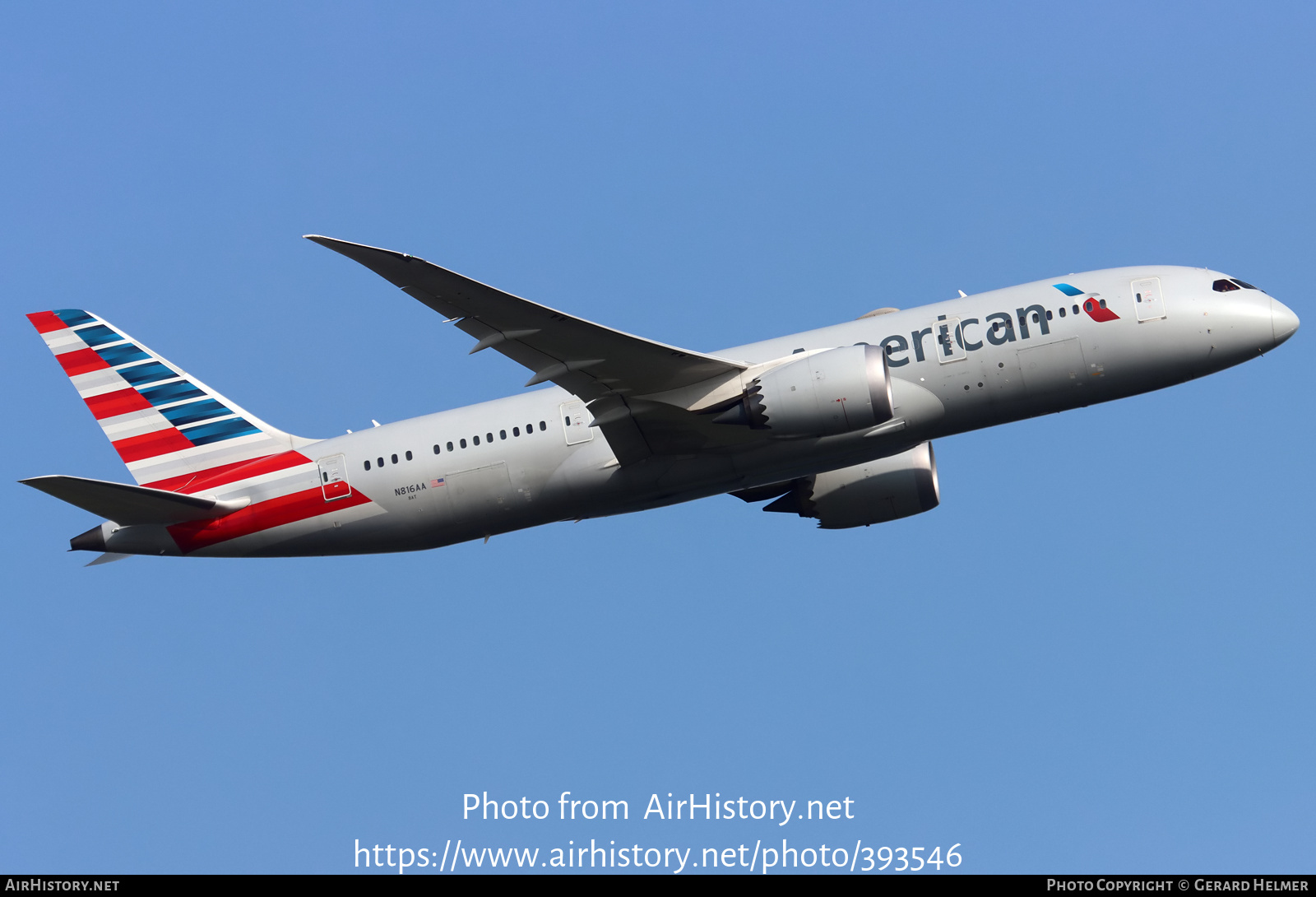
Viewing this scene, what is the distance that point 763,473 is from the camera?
30.1 meters

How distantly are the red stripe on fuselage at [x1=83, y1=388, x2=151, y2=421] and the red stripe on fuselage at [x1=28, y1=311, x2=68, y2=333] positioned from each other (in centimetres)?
236

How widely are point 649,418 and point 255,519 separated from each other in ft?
33.2

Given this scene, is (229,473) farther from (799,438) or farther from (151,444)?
(799,438)

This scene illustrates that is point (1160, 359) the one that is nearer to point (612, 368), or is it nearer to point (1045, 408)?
point (1045, 408)

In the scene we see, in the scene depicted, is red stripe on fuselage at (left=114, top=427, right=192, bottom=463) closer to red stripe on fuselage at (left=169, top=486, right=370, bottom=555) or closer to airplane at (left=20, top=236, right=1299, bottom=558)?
airplane at (left=20, top=236, right=1299, bottom=558)

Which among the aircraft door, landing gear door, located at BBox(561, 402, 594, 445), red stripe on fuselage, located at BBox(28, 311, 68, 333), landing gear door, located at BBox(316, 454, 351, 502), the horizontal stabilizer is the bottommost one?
the horizontal stabilizer

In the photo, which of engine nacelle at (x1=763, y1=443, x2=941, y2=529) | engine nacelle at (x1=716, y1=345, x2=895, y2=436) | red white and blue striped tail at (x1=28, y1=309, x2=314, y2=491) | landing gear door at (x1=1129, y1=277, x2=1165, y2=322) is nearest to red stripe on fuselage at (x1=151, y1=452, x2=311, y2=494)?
red white and blue striped tail at (x1=28, y1=309, x2=314, y2=491)

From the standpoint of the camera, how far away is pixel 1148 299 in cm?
2983

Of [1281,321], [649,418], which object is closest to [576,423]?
[649,418]

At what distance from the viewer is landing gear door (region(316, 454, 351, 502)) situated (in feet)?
104

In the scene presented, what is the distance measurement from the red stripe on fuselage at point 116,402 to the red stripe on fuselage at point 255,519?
429cm
